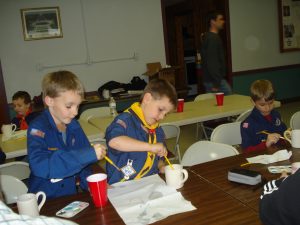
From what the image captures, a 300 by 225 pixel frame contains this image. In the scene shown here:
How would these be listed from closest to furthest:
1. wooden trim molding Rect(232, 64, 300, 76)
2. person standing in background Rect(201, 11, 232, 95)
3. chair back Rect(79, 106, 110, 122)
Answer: chair back Rect(79, 106, 110, 122) → person standing in background Rect(201, 11, 232, 95) → wooden trim molding Rect(232, 64, 300, 76)

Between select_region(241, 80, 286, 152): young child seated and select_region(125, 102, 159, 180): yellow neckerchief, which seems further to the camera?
select_region(241, 80, 286, 152): young child seated

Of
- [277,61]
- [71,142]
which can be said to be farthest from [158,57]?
[71,142]

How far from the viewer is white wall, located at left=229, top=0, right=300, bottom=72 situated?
699cm

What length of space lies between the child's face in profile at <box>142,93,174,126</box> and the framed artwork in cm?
635

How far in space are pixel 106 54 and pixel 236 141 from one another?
12.9ft

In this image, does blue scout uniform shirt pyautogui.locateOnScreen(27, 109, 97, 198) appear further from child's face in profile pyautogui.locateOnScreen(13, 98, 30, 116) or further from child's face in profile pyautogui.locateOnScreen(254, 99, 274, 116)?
child's face in profile pyautogui.locateOnScreen(13, 98, 30, 116)

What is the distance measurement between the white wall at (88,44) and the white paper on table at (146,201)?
4477 millimetres

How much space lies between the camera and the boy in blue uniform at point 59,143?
5.06 feet

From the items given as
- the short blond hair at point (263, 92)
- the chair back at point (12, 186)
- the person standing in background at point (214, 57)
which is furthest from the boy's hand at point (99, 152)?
the person standing in background at point (214, 57)

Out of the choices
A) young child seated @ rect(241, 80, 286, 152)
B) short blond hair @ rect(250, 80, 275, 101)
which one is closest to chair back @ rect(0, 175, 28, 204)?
young child seated @ rect(241, 80, 286, 152)

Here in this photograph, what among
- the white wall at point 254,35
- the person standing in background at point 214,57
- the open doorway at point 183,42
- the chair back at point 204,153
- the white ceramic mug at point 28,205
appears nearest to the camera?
the white ceramic mug at point 28,205

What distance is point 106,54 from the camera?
6.06 metres

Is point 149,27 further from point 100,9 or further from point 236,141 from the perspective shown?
point 236,141

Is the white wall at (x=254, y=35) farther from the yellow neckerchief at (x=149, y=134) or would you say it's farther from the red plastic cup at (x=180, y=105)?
the yellow neckerchief at (x=149, y=134)
